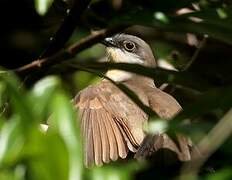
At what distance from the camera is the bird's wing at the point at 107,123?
438 cm

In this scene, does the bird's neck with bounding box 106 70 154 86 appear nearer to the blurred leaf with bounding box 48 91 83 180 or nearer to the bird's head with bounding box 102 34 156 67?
the bird's head with bounding box 102 34 156 67

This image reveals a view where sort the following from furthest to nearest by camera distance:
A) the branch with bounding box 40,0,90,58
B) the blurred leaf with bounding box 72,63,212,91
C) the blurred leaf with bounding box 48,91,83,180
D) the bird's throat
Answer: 1. the bird's throat
2. the branch with bounding box 40,0,90,58
3. the blurred leaf with bounding box 72,63,212,91
4. the blurred leaf with bounding box 48,91,83,180

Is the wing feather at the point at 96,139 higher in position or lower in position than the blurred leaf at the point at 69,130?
lower

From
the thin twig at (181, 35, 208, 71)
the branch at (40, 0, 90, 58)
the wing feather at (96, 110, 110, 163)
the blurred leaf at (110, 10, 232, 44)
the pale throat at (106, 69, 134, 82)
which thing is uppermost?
the blurred leaf at (110, 10, 232, 44)

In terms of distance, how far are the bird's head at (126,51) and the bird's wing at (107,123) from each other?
930 millimetres

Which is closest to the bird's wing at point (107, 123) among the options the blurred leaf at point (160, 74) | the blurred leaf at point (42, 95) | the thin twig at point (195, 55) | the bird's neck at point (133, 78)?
the bird's neck at point (133, 78)

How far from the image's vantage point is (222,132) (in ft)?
6.65

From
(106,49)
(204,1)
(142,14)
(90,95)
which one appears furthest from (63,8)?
(106,49)

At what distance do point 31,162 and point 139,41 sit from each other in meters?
4.69

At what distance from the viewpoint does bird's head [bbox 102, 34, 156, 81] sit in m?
6.33

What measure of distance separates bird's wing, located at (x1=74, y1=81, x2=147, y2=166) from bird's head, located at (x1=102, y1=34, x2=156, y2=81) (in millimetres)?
930

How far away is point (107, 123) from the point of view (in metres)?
4.82

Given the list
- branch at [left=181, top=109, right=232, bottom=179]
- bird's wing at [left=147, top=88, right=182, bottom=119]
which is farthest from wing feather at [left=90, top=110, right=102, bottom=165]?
branch at [left=181, top=109, right=232, bottom=179]

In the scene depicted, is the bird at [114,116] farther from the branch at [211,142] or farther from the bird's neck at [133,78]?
the branch at [211,142]
